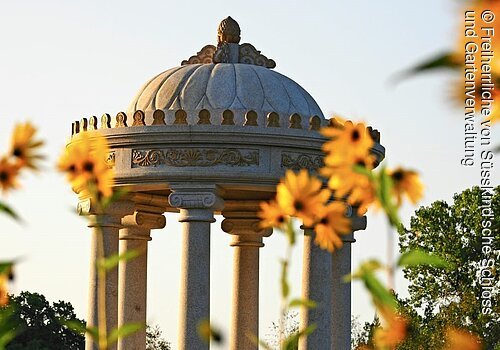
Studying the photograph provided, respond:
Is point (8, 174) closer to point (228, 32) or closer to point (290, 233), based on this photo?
point (290, 233)

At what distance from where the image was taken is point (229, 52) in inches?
1571

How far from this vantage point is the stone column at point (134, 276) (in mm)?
39812

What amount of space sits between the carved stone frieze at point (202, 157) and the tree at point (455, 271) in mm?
27734

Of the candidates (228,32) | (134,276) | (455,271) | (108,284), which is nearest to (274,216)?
(108,284)

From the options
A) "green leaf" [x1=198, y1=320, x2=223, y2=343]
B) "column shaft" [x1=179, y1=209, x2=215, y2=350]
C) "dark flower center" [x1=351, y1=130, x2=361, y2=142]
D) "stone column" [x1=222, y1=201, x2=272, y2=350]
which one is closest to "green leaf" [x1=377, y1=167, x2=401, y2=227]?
"dark flower center" [x1=351, y1=130, x2=361, y2=142]

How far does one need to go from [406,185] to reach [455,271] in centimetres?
6038

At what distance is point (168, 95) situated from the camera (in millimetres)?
37844

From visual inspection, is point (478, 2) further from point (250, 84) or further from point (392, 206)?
point (250, 84)

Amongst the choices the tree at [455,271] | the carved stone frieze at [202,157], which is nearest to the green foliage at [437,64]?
the carved stone frieze at [202,157]

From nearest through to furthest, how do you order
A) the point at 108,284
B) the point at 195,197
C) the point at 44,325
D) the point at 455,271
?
the point at 195,197
the point at 108,284
the point at 455,271
the point at 44,325

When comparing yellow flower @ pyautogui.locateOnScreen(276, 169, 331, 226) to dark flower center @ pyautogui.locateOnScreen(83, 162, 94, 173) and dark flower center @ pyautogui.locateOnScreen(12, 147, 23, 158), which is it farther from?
dark flower center @ pyautogui.locateOnScreen(12, 147, 23, 158)

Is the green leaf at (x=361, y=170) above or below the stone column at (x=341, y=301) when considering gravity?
below

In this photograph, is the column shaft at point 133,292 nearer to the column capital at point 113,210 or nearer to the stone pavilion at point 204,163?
the stone pavilion at point 204,163

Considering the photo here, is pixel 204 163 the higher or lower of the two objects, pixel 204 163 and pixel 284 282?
the higher
